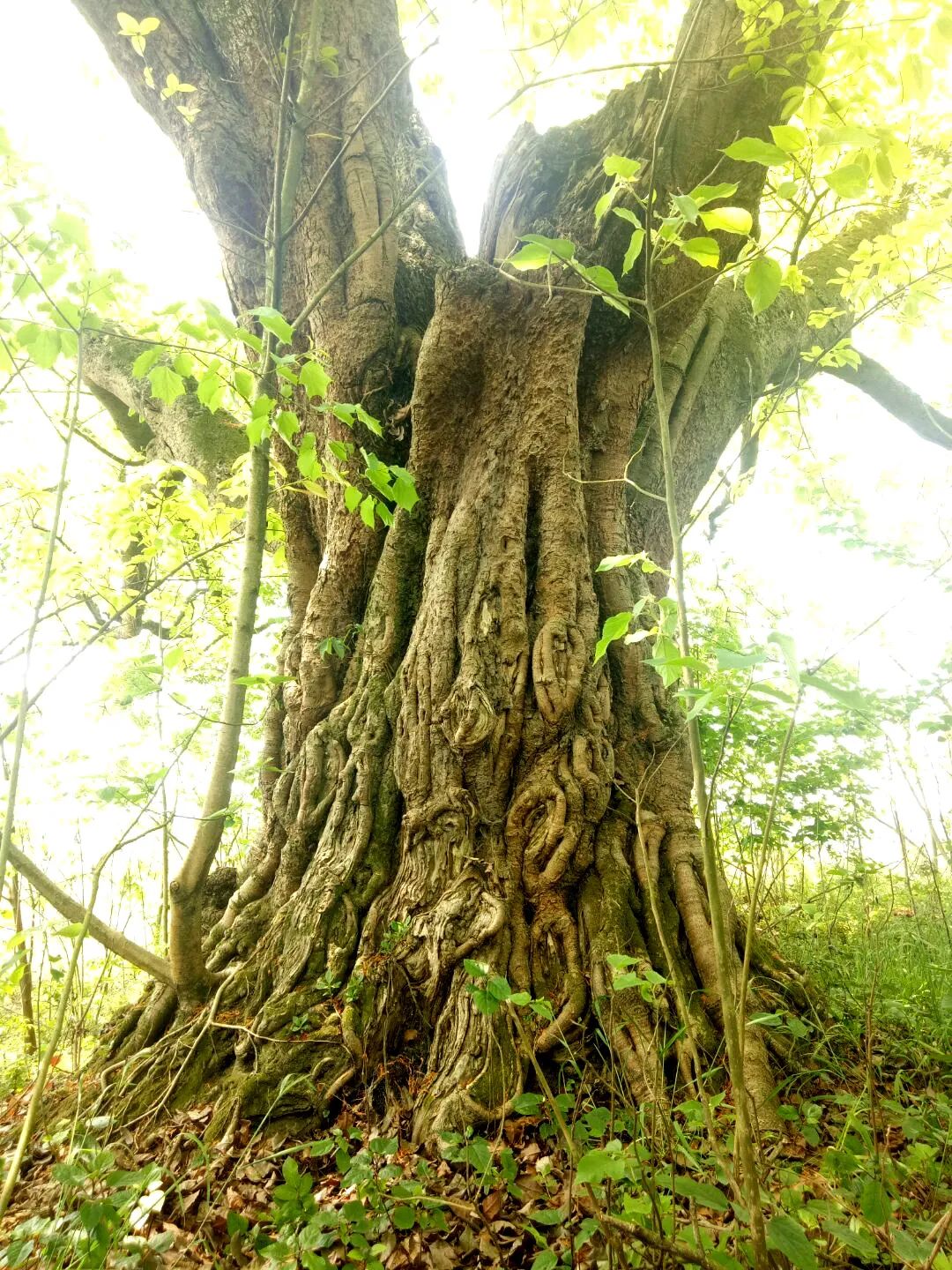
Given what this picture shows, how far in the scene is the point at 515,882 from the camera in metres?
2.38

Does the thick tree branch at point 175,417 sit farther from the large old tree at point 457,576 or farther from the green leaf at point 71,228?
the green leaf at point 71,228

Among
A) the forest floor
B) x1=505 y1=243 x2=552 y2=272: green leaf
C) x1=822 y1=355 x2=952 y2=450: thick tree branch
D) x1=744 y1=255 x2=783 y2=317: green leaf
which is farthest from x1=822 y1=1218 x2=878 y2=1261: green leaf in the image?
x1=822 y1=355 x2=952 y2=450: thick tree branch

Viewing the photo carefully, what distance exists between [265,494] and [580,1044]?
198 centimetres

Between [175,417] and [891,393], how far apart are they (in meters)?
5.10

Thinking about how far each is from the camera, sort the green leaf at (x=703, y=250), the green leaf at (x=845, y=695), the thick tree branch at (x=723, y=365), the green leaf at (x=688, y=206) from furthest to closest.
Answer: the thick tree branch at (x=723, y=365), the green leaf at (x=703, y=250), the green leaf at (x=688, y=206), the green leaf at (x=845, y=695)

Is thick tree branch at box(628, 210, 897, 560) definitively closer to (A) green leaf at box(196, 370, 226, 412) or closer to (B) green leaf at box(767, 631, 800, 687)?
(A) green leaf at box(196, 370, 226, 412)

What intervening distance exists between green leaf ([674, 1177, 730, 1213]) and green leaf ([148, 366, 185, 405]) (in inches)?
69.8

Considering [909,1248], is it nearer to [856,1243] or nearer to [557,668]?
[856,1243]

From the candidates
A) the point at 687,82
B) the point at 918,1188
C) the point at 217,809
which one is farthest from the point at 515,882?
the point at 687,82

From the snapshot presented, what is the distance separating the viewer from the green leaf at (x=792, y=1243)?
0.86 meters

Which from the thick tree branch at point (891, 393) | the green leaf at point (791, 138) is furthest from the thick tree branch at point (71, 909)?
the thick tree branch at point (891, 393)

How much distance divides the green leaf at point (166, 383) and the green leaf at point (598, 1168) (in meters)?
1.67

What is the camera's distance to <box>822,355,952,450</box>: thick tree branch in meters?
4.68

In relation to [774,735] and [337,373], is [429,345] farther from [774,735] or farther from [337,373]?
[774,735]
